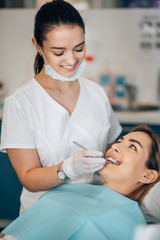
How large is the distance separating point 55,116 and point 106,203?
425mm

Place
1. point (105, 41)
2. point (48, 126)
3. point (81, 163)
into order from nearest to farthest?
point (81, 163) < point (48, 126) < point (105, 41)

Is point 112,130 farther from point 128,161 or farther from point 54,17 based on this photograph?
point 54,17

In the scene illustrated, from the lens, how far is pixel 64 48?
1.22 m

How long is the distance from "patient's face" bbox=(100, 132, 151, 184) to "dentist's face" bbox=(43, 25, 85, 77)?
15.8 inches

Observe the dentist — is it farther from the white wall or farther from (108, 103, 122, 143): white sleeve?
the white wall

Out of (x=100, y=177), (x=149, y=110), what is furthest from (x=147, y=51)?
(x=100, y=177)

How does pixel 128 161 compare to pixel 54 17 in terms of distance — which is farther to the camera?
pixel 128 161

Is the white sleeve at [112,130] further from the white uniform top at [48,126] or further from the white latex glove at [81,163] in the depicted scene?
the white latex glove at [81,163]

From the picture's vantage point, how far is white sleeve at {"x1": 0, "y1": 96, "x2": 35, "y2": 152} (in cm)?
126

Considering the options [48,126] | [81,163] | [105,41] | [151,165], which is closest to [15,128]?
[48,126]

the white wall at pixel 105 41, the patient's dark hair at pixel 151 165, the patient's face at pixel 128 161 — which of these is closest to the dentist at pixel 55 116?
the patient's face at pixel 128 161

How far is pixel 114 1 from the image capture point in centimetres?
285

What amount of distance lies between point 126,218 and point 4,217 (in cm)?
145

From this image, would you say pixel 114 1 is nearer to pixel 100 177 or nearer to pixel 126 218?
pixel 100 177
